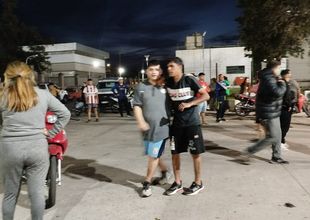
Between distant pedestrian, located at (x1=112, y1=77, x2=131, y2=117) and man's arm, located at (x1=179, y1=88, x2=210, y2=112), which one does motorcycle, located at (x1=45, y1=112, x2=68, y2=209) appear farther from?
distant pedestrian, located at (x1=112, y1=77, x2=131, y2=117)

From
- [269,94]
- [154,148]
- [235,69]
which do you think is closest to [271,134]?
[269,94]

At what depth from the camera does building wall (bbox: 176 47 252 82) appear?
60156 mm

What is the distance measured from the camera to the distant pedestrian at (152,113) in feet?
19.2

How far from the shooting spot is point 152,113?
5863 mm

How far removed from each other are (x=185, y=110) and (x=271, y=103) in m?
2.45

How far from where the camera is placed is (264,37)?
18.5 meters

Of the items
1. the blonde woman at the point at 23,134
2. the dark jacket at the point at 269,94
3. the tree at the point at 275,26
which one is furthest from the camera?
the tree at the point at 275,26

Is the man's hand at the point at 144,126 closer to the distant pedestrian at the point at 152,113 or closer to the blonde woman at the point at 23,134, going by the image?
the distant pedestrian at the point at 152,113

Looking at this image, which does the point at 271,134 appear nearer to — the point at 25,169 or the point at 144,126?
the point at 144,126

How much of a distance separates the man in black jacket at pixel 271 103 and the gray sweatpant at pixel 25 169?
460 centimetres

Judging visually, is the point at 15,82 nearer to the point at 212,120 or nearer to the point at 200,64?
the point at 212,120

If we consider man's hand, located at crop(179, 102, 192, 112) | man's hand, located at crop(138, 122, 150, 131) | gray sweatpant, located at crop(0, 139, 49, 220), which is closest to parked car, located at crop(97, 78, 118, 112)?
man's hand, located at crop(138, 122, 150, 131)

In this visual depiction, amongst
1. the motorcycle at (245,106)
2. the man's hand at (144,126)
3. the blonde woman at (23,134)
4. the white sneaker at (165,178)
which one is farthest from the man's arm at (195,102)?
the motorcycle at (245,106)

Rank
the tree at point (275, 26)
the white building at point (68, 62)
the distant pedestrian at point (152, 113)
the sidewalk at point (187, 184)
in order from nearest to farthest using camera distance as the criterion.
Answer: the sidewalk at point (187, 184) → the distant pedestrian at point (152, 113) → the tree at point (275, 26) → the white building at point (68, 62)
